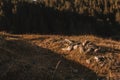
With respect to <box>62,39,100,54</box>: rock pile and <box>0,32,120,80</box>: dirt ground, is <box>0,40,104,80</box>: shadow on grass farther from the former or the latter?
<box>62,39,100,54</box>: rock pile

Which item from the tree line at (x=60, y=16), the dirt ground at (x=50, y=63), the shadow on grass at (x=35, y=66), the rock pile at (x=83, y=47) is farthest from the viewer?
the tree line at (x=60, y=16)

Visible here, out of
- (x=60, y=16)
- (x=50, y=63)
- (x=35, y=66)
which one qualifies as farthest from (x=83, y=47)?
(x=60, y=16)

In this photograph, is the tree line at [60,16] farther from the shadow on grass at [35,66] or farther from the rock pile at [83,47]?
the shadow on grass at [35,66]

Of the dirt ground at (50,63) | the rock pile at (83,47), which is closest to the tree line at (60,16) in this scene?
the dirt ground at (50,63)

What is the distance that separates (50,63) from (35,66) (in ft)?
4.99

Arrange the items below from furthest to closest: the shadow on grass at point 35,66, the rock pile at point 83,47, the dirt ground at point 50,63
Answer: the rock pile at point 83,47 → the dirt ground at point 50,63 → the shadow on grass at point 35,66

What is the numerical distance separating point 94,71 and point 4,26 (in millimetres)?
29143

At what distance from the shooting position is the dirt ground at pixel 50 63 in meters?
15.4

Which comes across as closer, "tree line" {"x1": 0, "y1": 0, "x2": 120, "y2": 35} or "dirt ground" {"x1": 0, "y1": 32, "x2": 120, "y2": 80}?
"dirt ground" {"x1": 0, "y1": 32, "x2": 120, "y2": 80}

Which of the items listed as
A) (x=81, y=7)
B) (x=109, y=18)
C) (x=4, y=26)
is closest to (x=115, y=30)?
(x=109, y=18)

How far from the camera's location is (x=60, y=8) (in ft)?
179

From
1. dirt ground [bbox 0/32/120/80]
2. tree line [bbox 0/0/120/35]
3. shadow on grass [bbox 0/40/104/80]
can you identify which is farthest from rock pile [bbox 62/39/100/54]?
tree line [bbox 0/0/120/35]

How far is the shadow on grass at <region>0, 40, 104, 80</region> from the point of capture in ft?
49.8

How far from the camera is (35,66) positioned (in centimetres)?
1648
